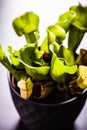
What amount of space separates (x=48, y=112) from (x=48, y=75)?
5 centimetres

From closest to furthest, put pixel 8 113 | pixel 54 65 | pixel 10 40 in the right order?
pixel 54 65, pixel 8 113, pixel 10 40

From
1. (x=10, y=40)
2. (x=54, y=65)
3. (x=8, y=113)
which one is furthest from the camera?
(x=10, y=40)

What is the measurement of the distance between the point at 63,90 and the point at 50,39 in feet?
0.22

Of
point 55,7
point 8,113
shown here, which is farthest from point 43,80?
point 55,7

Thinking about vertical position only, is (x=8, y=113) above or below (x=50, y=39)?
below

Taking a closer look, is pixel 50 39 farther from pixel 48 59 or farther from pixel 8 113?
pixel 8 113

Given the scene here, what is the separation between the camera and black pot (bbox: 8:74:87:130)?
40 centimetres

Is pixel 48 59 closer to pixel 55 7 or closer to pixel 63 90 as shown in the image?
pixel 63 90

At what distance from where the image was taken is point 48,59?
1.33 ft

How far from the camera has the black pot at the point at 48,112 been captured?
1.32 ft

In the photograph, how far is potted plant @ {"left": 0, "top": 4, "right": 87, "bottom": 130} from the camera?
384 millimetres

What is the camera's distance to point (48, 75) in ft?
1.28

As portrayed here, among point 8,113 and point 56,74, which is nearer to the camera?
point 56,74

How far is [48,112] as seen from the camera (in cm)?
40
